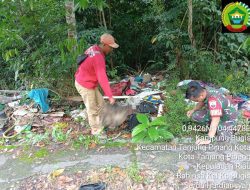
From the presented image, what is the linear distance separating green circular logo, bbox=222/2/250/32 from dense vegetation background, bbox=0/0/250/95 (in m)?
0.17

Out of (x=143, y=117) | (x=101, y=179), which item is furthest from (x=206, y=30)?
(x=101, y=179)

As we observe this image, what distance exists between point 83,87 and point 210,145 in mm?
1881

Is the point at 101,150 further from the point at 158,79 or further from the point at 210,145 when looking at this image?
the point at 158,79

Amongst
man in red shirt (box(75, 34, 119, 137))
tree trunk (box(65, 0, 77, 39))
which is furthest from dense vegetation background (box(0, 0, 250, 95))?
man in red shirt (box(75, 34, 119, 137))

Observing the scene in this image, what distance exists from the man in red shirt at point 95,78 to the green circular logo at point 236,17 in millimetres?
3047

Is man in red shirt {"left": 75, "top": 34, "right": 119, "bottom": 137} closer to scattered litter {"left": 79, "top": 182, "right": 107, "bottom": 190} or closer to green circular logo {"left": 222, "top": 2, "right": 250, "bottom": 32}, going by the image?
scattered litter {"left": 79, "top": 182, "right": 107, "bottom": 190}

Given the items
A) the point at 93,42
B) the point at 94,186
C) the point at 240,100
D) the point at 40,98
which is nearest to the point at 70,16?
the point at 93,42

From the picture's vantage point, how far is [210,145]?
386 cm

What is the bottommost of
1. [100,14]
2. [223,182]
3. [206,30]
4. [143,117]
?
[223,182]

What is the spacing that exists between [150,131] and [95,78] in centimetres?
105

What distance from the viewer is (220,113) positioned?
3.67m

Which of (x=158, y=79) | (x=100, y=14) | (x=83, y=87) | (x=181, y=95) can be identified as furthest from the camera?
(x=100, y=14)

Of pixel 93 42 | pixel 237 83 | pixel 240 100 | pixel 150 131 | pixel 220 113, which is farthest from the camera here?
pixel 93 42

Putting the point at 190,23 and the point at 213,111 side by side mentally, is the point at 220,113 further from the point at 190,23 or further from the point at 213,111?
the point at 190,23
